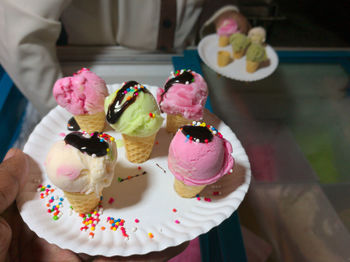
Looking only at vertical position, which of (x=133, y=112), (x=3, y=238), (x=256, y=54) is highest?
(x=133, y=112)

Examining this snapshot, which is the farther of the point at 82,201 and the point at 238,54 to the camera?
the point at 238,54

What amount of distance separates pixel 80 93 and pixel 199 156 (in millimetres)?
545

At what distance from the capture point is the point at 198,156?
0.84 metres

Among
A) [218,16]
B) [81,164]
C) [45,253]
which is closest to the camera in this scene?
[81,164]

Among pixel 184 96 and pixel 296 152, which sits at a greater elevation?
pixel 184 96

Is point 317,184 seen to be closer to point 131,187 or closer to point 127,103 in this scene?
point 131,187

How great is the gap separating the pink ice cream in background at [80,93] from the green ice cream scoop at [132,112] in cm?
11

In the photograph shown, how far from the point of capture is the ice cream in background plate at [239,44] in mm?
1820

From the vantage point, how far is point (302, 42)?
7.11 ft

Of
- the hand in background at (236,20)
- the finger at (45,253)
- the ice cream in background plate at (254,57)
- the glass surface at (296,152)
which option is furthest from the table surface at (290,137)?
the finger at (45,253)

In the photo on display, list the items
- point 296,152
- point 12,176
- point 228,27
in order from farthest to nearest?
point 228,27, point 296,152, point 12,176

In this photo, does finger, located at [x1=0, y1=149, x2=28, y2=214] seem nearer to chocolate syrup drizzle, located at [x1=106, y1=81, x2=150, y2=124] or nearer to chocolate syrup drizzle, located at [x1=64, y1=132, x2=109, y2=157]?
chocolate syrup drizzle, located at [x1=64, y1=132, x2=109, y2=157]

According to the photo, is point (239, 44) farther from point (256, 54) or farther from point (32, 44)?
point (32, 44)

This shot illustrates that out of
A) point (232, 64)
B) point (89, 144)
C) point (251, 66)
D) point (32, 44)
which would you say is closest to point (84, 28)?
point (32, 44)
